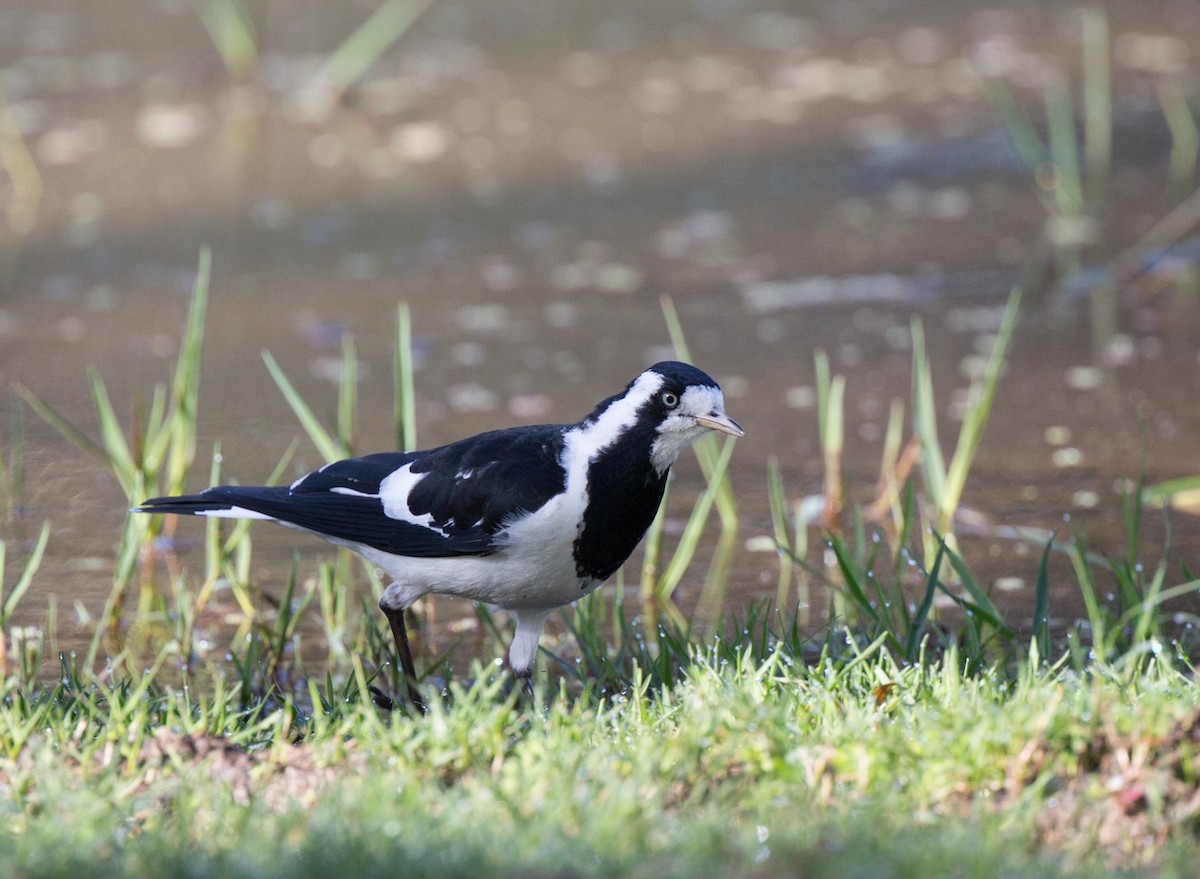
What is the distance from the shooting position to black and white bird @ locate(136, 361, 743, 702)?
150 inches

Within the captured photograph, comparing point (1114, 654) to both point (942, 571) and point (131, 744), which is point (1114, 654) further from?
point (131, 744)

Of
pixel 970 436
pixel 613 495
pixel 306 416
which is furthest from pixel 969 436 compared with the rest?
pixel 306 416

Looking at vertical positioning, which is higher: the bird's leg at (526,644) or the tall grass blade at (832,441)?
the tall grass blade at (832,441)

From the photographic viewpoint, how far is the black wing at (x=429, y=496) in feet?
12.6

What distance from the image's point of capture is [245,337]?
7.37m

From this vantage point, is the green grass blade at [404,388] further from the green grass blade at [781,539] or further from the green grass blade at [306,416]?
the green grass blade at [781,539]

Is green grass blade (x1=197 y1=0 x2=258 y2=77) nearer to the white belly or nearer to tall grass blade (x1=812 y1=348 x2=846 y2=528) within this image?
tall grass blade (x1=812 y1=348 x2=846 y2=528)

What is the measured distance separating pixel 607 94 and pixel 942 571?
622cm

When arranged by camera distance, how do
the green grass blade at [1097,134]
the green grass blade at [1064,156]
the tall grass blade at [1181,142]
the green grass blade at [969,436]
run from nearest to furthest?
the green grass blade at [969,436]
the green grass blade at [1064,156]
the green grass blade at [1097,134]
the tall grass blade at [1181,142]

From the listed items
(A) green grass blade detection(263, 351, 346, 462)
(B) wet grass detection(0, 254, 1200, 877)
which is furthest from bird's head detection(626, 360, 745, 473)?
(A) green grass blade detection(263, 351, 346, 462)

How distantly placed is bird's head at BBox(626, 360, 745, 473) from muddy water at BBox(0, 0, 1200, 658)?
1.33m

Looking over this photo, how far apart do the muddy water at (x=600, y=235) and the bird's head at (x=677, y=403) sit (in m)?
1.33

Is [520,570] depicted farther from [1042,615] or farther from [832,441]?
[832,441]

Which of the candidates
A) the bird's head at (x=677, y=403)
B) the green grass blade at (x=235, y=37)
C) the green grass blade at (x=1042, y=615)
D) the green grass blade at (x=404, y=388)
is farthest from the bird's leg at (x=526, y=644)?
the green grass blade at (x=235, y=37)
